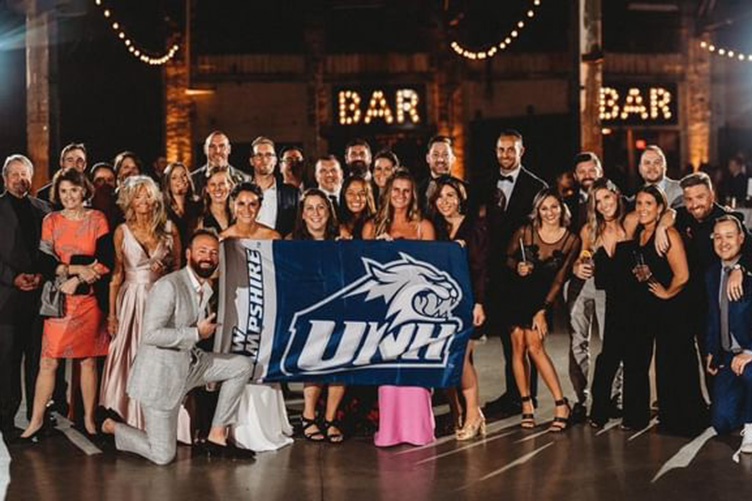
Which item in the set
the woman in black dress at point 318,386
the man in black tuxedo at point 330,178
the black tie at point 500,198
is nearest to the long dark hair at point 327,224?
the woman in black dress at point 318,386

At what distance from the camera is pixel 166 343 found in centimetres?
743

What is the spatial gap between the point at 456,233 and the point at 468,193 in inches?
28.4

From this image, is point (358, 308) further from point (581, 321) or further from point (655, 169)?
point (655, 169)

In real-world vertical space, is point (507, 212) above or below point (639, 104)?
below

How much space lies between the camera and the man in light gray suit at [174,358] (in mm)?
7445

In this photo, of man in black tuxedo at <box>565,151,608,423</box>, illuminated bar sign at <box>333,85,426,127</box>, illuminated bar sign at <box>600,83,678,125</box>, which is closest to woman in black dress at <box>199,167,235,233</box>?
man in black tuxedo at <box>565,151,608,423</box>

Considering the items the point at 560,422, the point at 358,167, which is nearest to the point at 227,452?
the point at 560,422

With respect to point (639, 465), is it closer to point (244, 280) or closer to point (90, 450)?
point (244, 280)

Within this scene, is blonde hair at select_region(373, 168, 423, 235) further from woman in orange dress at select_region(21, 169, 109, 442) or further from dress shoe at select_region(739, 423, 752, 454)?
→ dress shoe at select_region(739, 423, 752, 454)

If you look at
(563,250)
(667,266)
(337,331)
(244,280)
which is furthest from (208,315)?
(667,266)

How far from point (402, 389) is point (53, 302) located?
250 cm

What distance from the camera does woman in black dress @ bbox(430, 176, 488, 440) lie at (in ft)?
27.1

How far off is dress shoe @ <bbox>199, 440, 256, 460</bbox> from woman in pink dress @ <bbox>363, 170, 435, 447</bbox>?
903 mm

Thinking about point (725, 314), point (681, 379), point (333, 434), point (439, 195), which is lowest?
point (333, 434)
